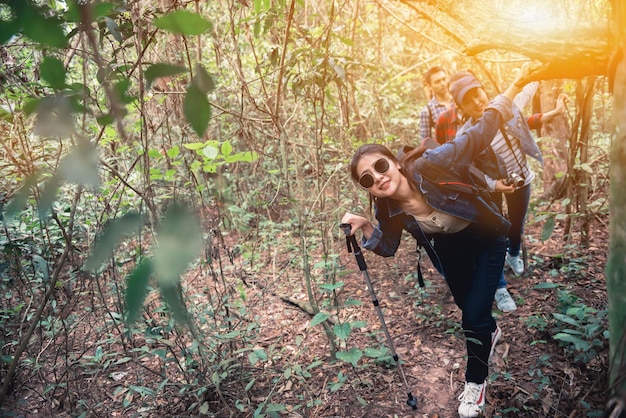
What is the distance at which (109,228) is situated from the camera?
553mm

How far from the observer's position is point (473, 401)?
2203 millimetres

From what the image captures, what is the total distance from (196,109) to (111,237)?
0.22m

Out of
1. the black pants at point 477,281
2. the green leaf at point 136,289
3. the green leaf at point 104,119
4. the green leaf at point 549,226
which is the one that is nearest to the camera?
the green leaf at point 136,289

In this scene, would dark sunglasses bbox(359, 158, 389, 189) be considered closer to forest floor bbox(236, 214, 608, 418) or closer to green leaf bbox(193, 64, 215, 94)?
forest floor bbox(236, 214, 608, 418)

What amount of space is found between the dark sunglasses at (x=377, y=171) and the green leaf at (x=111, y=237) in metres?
1.59

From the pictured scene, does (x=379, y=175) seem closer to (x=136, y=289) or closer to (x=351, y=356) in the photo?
(x=351, y=356)

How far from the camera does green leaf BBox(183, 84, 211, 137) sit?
1.84ft

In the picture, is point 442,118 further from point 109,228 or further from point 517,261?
point 109,228

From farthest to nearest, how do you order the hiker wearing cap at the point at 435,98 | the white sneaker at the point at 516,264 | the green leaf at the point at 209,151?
the hiker wearing cap at the point at 435,98 < the white sneaker at the point at 516,264 < the green leaf at the point at 209,151

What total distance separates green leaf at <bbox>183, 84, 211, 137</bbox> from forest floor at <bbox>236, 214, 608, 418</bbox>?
1.89 m

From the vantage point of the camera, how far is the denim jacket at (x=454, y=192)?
2.07 metres

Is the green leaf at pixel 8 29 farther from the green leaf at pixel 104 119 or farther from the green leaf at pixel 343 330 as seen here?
the green leaf at pixel 343 330

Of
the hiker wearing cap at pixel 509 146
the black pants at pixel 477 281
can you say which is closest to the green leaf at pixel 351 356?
the black pants at pixel 477 281

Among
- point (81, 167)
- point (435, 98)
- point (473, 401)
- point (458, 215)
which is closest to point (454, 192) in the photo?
point (458, 215)
